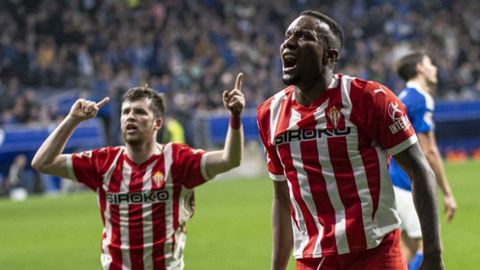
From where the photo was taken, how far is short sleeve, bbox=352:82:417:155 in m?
4.11

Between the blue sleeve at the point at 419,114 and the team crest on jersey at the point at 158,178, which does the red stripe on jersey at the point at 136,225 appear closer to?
the team crest on jersey at the point at 158,178

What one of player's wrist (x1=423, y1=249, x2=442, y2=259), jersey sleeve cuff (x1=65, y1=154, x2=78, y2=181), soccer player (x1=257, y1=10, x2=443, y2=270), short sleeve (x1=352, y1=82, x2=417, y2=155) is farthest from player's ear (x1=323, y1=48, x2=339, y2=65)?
jersey sleeve cuff (x1=65, y1=154, x2=78, y2=181)

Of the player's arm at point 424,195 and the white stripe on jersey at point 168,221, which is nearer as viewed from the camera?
the player's arm at point 424,195

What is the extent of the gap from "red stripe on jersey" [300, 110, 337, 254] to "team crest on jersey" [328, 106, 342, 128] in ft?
0.25

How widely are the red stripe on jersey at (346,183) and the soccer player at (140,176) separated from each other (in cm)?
124

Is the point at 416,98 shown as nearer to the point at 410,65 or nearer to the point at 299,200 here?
the point at 410,65

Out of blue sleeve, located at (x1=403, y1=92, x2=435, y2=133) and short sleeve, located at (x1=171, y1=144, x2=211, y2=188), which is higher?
blue sleeve, located at (x1=403, y1=92, x2=435, y2=133)

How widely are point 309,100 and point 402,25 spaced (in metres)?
29.2

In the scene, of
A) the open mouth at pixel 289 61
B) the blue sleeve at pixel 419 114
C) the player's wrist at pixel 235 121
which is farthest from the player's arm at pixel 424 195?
the blue sleeve at pixel 419 114

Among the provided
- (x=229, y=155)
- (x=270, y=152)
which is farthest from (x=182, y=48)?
(x=270, y=152)

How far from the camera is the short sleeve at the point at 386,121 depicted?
411cm

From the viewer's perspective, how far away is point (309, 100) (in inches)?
171

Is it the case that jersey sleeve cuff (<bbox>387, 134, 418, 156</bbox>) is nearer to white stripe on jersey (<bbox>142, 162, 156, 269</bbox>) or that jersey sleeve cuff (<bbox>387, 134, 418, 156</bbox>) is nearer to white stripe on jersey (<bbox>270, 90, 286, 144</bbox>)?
white stripe on jersey (<bbox>270, 90, 286, 144</bbox>)

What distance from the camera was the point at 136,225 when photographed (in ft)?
18.3
